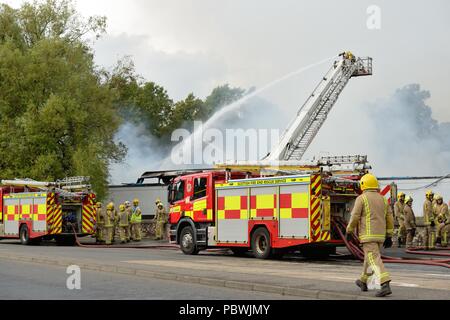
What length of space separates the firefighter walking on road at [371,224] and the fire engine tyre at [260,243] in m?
7.71

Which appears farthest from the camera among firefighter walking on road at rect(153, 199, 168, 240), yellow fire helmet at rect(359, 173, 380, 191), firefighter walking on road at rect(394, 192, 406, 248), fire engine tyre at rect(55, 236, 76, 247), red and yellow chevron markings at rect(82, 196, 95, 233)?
firefighter walking on road at rect(153, 199, 168, 240)

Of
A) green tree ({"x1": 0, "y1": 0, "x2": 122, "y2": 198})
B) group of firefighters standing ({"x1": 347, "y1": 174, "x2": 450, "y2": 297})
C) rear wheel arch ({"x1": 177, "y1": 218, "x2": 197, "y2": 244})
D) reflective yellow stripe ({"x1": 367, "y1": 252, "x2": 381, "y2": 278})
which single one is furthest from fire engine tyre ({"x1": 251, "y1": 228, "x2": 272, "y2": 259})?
green tree ({"x1": 0, "y1": 0, "x2": 122, "y2": 198})

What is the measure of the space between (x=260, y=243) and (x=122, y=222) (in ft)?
36.1

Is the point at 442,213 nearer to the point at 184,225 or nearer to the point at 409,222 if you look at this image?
the point at 409,222

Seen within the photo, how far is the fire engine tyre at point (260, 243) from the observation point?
686 inches

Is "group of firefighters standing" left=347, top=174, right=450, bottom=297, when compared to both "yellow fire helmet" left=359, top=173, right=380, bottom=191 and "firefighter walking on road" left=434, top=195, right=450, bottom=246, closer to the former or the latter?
"yellow fire helmet" left=359, top=173, right=380, bottom=191

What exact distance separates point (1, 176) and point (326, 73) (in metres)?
16.6

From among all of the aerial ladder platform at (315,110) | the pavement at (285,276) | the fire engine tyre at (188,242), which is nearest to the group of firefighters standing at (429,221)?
the pavement at (285,276)

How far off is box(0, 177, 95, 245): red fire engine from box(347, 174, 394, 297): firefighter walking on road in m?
18.1

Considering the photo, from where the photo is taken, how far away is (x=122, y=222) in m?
27.6

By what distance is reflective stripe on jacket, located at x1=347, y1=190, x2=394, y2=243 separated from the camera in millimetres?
9500

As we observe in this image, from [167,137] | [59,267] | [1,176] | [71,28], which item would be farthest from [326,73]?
[167,137]

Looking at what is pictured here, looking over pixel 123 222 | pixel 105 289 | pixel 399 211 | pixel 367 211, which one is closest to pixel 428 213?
pixel 399 211

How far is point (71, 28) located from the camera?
38000mm
